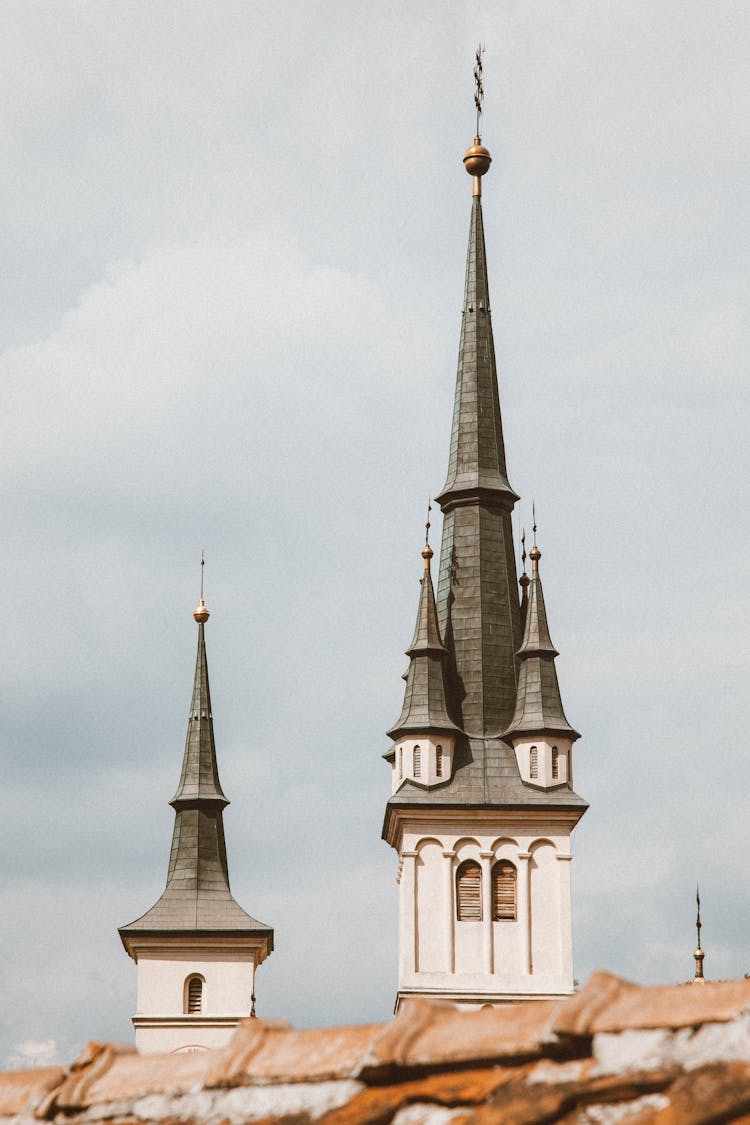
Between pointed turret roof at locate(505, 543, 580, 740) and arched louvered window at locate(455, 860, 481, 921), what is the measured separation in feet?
14.0

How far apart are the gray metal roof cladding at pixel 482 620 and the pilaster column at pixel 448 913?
1574mm

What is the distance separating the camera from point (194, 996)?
66000 millimetres

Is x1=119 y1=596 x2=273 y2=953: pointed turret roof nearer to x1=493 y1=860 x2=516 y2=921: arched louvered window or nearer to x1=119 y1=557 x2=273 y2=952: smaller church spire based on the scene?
x1=119 y1=557 x2=273 y2=952: smaller church spire

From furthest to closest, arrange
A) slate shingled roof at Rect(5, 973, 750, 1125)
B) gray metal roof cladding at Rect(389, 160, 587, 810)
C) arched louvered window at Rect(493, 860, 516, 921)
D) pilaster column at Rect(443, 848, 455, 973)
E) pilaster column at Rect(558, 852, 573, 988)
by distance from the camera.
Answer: gray metal roof cladding at Rect(389, 160, 587, 810), arched louvered window at Rect(493, 860, 516, 921), pilaster column at Rect(558, 852, 573, 988), pilaster column at Rect(443, 848, 455, 973), slate shingled roof at Rect(5, 973, 750, 1125)

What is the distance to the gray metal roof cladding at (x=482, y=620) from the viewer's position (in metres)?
61.0

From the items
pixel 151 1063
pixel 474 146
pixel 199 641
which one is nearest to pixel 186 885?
pixel 199 641

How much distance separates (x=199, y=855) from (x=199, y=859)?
0.16 metres

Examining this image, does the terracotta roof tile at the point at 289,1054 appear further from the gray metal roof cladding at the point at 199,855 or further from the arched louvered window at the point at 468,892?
the gray metal roof cladding at the point at 199,855

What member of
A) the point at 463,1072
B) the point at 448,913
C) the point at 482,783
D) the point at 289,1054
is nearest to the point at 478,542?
the point at 482,783

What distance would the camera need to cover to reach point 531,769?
61.1 meters

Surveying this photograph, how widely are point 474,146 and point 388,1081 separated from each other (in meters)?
66.5

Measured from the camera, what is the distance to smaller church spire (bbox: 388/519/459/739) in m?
61.6

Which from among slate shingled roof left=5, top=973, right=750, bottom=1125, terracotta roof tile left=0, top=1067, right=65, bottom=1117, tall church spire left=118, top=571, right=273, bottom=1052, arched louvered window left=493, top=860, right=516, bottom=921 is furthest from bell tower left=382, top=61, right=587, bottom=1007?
slate shingled roof left=5, top=973, right=750, bottom=1125

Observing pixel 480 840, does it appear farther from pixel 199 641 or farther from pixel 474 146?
pixel 474 146
